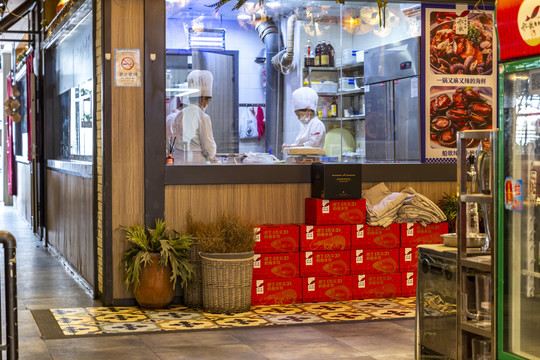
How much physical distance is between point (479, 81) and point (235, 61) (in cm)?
236

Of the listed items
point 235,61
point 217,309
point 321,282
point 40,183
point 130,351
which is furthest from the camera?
point 40,183

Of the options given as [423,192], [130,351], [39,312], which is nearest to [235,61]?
[423,192]

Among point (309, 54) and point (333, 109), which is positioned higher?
point (309, 54)

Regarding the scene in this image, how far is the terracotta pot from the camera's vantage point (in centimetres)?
650

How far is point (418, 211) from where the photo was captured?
23.7 ft

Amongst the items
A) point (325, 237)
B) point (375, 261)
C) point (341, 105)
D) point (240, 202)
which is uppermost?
point (341, 105)

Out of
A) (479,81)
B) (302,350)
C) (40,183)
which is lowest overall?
(302,350)

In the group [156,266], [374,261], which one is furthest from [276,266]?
[156,266]

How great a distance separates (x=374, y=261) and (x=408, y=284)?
1.32ft

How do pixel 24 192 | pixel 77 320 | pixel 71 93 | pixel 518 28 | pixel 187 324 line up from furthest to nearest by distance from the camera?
pixel 24 192, pixel 71 93, pixel 77 320, pixel 187 324, pixel 518 28

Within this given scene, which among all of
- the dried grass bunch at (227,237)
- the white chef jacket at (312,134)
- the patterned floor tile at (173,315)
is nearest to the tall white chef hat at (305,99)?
the white chef jacket at (312,134)

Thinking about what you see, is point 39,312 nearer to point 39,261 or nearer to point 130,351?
point 130,351

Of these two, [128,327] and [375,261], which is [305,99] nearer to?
[375,261]

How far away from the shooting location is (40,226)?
11.8 m
